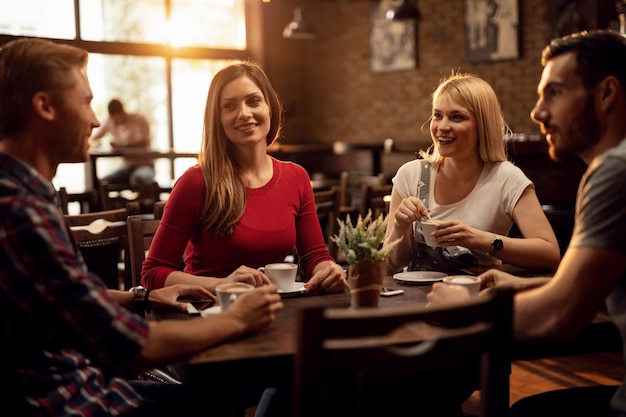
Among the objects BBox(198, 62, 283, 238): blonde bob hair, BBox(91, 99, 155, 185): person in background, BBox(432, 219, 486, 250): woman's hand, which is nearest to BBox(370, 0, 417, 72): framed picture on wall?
BBox(91, 99, 155, 185): person in background

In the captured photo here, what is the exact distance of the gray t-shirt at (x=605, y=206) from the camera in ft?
4.30

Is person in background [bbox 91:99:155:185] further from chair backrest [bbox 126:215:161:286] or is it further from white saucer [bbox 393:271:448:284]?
white saucer [bbox 393:271:448:284]

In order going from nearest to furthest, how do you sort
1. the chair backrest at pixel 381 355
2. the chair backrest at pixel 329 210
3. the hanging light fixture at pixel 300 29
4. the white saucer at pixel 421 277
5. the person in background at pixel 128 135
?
the chair backrest at pixel 381 355 → the white saucer at pixel 421 277 → the chair backrest at pixel 329 210 → the person in background at pixel 128 135 → the hanging light fixture at pixel 300 29

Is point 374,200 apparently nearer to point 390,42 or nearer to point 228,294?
point 228,294

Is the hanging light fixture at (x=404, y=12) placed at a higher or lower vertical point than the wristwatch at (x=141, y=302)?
higher

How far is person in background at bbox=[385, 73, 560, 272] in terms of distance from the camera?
7.39 feet

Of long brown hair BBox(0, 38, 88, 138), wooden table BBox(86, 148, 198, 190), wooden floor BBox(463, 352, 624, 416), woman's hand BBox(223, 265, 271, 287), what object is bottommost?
wooden floor BBox(463, 352, 624, 416)

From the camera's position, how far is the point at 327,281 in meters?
1.83

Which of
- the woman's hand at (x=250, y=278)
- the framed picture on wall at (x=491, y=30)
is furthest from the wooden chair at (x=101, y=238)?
the framed picture on wall at (x=491, y=30)

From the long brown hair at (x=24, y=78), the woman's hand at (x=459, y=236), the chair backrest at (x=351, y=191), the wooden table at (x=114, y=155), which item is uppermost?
the long brown hair at (x=24, y=78)

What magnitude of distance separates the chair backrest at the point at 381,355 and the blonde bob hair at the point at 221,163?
39.0 inches

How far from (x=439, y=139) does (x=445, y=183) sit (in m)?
0.16

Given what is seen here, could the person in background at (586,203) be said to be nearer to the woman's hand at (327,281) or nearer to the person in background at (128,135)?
the woman's hand at (327,281)

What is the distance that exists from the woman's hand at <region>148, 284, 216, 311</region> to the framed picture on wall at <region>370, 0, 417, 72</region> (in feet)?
24.3
